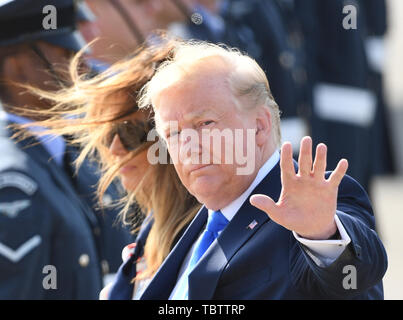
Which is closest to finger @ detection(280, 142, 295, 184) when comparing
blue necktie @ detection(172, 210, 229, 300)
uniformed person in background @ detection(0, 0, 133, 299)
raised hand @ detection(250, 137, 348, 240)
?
raised hand @ detection(250, 137, 348, 240)

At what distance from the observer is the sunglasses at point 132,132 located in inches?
94.3

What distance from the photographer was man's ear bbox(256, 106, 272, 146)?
1.91 metres

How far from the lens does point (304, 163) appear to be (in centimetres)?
170

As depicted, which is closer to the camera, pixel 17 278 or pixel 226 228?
pixel 226 228

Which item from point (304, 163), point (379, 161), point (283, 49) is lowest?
point (379, 161)

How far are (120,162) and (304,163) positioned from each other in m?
0.81

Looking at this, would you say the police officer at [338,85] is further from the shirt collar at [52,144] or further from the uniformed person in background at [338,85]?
the shirt collar at [52,144]

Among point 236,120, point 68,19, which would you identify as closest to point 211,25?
point 68,19

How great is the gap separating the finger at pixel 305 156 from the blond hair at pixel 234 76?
0.23 m

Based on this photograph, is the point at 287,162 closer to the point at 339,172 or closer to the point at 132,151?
the point at 339,172

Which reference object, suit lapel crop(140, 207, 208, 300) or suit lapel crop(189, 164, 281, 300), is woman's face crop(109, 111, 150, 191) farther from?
suit lapel crop(189, 164, 281, 300)

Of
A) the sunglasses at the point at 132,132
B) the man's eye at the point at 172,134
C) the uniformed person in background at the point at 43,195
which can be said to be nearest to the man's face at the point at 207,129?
the man's eye at the point at 172,134

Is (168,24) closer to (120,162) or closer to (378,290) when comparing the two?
(120,162)

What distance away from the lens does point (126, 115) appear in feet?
7.91
